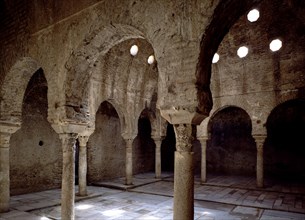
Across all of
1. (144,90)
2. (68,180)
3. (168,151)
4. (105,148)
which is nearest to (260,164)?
(144,90)

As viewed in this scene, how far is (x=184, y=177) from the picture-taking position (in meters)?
3.86

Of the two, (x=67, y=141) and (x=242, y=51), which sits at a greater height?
(x=242, y=51)

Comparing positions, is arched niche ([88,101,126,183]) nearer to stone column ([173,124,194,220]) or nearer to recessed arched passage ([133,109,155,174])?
recessed arched passage ([133,109,155,174])

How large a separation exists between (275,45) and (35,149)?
439 inches

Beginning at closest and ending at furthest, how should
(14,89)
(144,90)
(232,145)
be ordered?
(14,89) → (144,90) → (232,145)

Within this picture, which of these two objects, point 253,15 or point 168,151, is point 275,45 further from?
point 168,151

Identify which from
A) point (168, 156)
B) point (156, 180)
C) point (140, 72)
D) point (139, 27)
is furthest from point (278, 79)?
point (168, 156)

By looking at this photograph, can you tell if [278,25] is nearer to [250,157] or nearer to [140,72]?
[140,72]

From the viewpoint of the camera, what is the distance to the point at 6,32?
23.9ft

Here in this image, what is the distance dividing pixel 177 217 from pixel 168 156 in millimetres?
14756

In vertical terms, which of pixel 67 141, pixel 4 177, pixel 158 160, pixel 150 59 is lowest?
pixel 158 160

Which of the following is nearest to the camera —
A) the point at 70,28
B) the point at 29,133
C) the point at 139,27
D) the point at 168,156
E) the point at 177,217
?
the point at 177,217

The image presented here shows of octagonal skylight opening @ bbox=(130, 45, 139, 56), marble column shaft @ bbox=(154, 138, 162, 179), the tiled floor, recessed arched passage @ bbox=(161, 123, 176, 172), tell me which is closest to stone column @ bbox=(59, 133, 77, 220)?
the tiled floor

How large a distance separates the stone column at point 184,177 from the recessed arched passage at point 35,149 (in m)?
7.86
